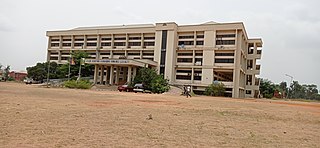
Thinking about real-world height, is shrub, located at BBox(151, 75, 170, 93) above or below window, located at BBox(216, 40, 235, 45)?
below

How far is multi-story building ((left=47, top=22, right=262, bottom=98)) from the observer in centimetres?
5469

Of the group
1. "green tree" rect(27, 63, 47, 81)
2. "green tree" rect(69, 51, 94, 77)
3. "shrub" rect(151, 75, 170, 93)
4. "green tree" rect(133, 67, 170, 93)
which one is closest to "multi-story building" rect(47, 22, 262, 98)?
"green tree" rect(69, 51, 94, 77)

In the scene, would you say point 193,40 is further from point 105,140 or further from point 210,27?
point 105,140

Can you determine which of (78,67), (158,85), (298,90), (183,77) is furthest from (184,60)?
(298,90)

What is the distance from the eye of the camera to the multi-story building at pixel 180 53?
179ft

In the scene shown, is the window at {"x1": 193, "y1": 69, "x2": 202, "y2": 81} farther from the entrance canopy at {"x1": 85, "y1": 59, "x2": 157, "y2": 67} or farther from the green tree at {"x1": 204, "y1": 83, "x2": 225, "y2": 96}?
the entrance canopy at {"x1": 85, "y1": 59, "x2": 157, "y2": 67}

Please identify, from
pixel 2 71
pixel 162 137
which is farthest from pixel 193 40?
pixel 2 71

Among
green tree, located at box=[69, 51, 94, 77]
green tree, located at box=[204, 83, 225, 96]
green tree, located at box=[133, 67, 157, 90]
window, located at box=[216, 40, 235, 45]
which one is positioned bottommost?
green tree, located at box=[204, 83, 225, 96]

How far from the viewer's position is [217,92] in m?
51.2

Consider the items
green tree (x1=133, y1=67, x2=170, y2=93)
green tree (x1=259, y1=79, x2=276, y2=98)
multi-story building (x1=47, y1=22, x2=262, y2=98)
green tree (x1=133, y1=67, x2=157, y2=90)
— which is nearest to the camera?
green tree (x1=133, y1=67, x2=170, y2=93)

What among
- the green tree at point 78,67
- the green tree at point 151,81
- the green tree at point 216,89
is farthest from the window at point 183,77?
the green tree at point 78,67

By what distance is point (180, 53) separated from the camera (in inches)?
2352

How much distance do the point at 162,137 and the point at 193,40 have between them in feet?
174

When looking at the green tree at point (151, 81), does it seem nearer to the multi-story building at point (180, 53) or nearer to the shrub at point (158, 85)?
the shrub at point (158, 85)
